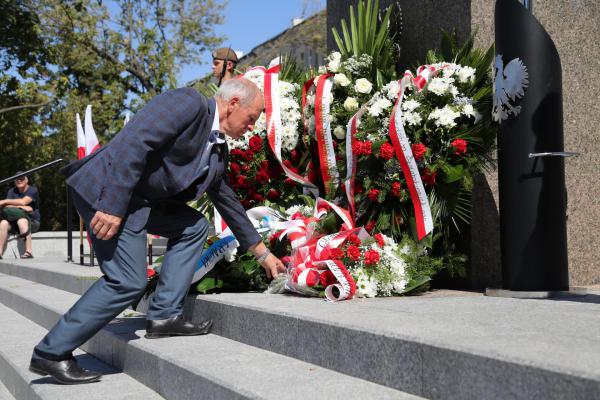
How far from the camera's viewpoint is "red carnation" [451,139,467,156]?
14.3ft

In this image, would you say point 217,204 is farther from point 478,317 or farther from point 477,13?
point 477,13

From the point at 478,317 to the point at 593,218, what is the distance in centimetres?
242

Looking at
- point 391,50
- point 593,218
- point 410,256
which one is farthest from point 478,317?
point 391,50

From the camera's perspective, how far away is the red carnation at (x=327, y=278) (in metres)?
4.19

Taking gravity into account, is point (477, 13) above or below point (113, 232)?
above

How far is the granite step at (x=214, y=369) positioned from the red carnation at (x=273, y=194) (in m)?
1.41

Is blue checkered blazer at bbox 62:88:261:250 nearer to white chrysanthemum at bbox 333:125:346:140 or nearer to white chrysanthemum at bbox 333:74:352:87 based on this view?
white chrysanthemum at bbox 333:125:346:140

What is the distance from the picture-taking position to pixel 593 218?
516cm

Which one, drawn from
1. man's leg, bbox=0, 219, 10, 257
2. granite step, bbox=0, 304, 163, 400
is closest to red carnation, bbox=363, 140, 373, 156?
granite step, bbox=0, 304, 163, 400

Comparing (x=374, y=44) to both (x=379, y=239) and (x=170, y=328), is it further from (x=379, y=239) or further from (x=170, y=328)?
(x=170, y=328)

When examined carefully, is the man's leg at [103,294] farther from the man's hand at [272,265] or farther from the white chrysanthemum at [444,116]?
the white chrysanthemum at [444,116]

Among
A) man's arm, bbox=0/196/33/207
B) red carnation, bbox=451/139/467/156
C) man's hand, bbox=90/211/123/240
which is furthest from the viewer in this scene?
man's arm, bbox=0/196/33/207

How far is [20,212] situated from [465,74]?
980 centimetres

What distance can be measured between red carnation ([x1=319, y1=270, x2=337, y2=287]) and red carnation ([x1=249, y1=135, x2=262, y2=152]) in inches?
64.4
